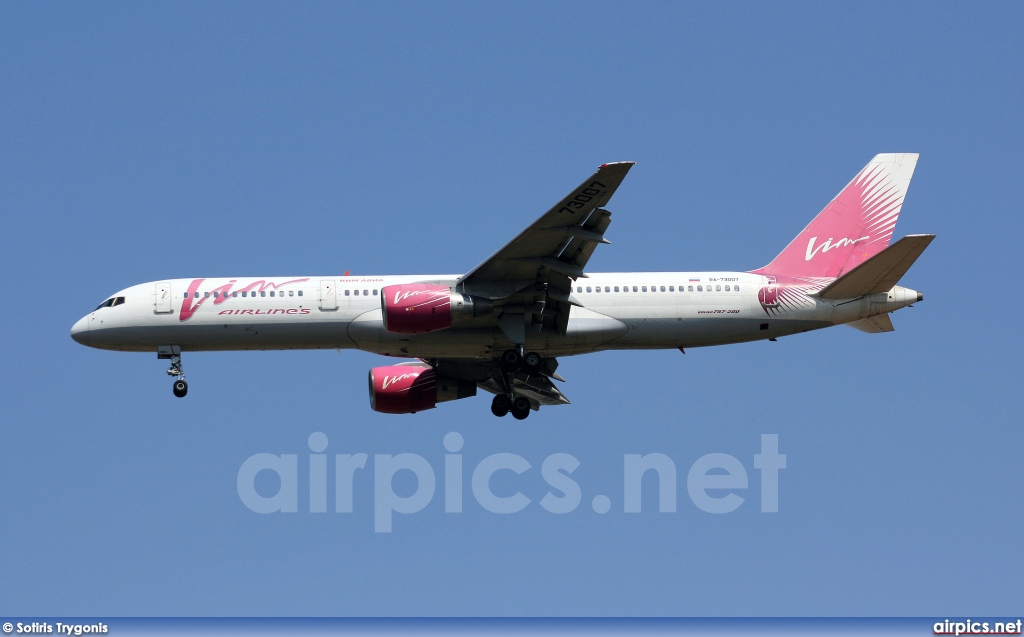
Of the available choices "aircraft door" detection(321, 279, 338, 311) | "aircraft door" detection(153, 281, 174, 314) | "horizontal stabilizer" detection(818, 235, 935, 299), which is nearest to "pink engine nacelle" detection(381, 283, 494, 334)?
"aircraft door" detection(321, 279, 338, 311)

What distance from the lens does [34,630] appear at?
33469 millimetres

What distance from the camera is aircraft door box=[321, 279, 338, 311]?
4191cm

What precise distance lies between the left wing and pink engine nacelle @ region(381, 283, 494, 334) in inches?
14.0

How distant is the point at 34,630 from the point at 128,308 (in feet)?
39.5

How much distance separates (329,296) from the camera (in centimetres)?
4200

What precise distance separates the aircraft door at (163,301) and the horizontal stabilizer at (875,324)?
20717mm

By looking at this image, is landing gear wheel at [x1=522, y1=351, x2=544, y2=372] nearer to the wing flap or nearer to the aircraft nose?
the wing flap

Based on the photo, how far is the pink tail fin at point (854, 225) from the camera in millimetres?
44438

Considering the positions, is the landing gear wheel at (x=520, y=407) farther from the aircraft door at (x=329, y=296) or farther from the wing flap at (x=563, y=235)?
the aircraft door at (x=329, y=296)

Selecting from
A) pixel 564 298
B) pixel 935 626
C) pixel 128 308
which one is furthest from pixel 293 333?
pixel 935 626

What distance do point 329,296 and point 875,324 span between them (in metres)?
16.6

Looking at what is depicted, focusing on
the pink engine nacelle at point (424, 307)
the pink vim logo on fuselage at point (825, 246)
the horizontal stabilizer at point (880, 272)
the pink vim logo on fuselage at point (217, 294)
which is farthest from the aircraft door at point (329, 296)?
the pink vim logo on fuselage at point (825, 246)

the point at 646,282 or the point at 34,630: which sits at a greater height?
the point at 646,282

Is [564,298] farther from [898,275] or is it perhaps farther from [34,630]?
[34,630]
